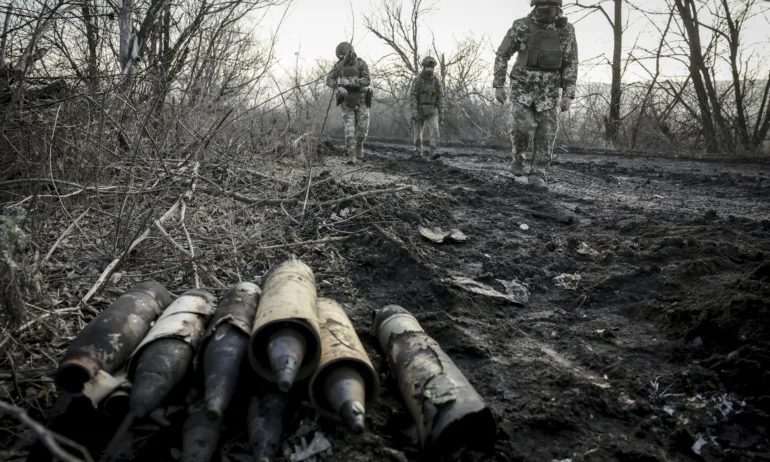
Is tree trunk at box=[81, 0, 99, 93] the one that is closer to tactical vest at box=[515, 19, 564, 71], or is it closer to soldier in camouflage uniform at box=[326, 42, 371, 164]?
soldier in camouflage uniform at box=[326, 42, 371, 164]

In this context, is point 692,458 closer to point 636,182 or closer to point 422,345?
point 422,345

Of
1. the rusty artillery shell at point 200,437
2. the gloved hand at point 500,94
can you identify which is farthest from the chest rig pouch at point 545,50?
the rusty artillery shell at point 200,437

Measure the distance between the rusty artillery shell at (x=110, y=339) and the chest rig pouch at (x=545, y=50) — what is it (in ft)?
18.6

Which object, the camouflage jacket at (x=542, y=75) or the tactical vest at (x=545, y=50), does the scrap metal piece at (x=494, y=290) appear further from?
the tactical vest at (x=545, y=50)

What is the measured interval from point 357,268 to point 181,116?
8.22 feet

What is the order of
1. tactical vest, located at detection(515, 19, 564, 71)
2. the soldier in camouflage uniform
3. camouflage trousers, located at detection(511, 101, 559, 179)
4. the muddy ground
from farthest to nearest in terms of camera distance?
1. the soldier in camouflage uniform
2. camouflage trousers, located at detection(511, 101, 559, 179)
3. tactical vest, located at detection(515, 19, 564, 71)
4. the muddy ground

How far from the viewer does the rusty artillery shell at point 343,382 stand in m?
1.71

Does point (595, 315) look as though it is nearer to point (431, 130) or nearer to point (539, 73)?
point (539, 73)

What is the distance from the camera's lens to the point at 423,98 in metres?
10.8

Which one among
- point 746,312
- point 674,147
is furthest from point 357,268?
point 674,147

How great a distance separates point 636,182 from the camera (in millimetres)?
7129

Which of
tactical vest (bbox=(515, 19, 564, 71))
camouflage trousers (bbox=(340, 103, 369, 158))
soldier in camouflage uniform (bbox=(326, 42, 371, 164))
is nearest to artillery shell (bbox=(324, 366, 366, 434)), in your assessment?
tactical vest (bbox=(515, 19, 564, 71))

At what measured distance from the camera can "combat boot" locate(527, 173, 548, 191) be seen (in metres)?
6.44

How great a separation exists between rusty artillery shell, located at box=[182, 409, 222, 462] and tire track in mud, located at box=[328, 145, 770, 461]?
620 millimetres
